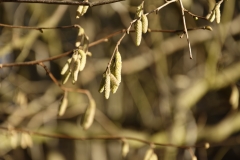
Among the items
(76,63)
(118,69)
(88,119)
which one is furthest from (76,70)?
(88,119)

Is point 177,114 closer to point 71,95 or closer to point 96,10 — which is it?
point 71,95

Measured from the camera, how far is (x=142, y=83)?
3.40m

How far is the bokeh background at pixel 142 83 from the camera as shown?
102 inches

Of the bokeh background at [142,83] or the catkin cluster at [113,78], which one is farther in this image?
the bokeh background at [142,83]

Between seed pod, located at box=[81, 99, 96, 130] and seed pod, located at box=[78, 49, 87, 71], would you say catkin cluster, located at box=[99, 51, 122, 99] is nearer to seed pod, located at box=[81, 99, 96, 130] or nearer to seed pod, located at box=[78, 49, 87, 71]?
seed pod, located at box=[78, 49, 87, 71]

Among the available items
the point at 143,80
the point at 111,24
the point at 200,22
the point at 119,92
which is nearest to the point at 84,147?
the point at 119,92

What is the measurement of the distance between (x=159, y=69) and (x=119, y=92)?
791mm

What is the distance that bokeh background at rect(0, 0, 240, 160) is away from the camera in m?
2.58

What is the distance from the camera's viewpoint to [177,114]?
2.64m

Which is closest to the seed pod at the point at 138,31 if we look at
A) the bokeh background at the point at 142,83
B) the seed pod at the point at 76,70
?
the seed pod at the point at 76,70

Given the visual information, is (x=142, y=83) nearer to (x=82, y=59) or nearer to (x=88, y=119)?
(x=88, y=119)

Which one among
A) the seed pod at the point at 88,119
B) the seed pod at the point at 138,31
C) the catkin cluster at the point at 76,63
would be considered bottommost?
the seed pod at the point at 88,119

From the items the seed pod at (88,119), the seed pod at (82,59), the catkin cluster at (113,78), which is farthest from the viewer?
the seed pod at (88,119)

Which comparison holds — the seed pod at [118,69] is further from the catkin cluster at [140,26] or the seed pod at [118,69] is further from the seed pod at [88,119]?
the seed pod at [88,119]
